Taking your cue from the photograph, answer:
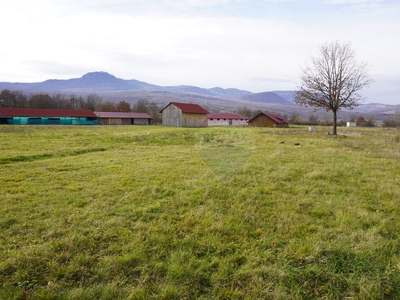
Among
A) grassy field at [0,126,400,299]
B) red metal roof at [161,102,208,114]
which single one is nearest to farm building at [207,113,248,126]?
red metal roof at [161,102,208,114]

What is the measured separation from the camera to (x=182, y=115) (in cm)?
4947

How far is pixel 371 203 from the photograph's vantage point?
20.6ft

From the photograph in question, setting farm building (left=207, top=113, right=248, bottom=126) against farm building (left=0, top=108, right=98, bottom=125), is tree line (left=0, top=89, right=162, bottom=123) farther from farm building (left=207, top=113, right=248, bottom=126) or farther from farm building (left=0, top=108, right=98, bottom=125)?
farm building (left=0, top=108, right=98, bottom=125)

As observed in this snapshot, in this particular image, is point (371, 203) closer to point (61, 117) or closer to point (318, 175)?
point (318, 175)


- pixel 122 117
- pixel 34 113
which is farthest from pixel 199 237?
pixel 122 117

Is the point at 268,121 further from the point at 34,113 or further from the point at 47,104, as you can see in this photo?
the point at 47,104

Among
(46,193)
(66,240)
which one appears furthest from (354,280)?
(46,193)

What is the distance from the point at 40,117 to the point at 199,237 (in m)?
63.5

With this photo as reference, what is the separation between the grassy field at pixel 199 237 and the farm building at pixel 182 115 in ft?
137

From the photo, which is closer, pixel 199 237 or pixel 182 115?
pixel 199 237

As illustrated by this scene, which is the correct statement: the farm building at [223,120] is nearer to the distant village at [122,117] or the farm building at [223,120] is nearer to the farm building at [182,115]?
the distant village at [122,117]

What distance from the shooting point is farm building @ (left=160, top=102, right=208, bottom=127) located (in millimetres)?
49812

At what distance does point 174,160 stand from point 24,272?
865 centimetres

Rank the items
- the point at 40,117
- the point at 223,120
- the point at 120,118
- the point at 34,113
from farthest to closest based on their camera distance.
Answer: the point at 120,118 < the point at 223,120 < the point at 34,113 < the point at 40,117
